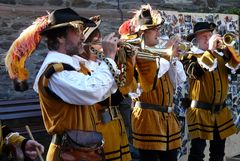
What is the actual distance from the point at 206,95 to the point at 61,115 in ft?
8.65

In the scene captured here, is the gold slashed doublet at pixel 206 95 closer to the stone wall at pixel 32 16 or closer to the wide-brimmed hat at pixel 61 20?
the stone wall at pixel 32 16

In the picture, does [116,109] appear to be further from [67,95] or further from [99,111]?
[67,95]

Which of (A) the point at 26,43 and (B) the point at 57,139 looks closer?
(B) the point at 57,139

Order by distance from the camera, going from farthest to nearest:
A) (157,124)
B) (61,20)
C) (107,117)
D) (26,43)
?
1. (157,124)
2. (107,117)
3. (26,43)
4. (61,20)

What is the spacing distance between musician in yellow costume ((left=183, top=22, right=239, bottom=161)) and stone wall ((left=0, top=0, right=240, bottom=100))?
65.0 inches

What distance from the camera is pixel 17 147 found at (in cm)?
304

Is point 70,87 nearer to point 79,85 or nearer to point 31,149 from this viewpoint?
point 79,85

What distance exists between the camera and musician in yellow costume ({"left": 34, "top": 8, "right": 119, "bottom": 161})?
3115 millimetres

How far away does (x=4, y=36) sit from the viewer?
596 cm

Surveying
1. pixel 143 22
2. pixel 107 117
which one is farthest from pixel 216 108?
pixel 107 117

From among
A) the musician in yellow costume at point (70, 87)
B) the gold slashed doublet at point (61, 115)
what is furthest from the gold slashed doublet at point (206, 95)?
the gold slashed doublet at point (61, 115)

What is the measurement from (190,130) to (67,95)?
2777mm

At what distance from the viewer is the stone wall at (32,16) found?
19.4 feet

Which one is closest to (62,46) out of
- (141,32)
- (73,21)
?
(73,21)
